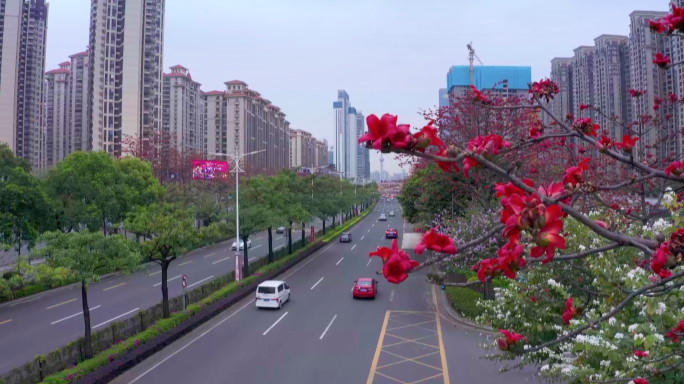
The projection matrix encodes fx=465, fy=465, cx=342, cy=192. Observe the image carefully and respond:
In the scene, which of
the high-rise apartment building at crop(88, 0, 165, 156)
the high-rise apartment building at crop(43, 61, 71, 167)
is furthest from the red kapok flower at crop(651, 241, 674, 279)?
the high-rise apartment building at crop(43, 61, 71, 167)

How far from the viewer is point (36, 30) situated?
66375 millimetres

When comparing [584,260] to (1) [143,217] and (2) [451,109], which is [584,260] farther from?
(1) [143,217]

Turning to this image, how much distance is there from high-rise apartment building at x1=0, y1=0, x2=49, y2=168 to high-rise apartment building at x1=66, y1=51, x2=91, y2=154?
6.16m

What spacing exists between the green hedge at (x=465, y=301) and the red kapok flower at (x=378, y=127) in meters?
14.9

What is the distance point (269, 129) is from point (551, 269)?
97.3 metres

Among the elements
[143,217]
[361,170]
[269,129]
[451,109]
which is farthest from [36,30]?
[361,170]

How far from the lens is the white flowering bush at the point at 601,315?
414 cm

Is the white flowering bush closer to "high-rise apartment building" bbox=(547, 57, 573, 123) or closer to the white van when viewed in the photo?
"high-rise apartment building" bbox=(547, 57, 573, 123)

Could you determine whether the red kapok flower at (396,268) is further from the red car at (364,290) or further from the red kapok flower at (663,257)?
the red car at (364,290)

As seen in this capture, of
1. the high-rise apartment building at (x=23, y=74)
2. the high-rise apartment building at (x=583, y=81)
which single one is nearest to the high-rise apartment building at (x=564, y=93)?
the high-rise apartment building at (x=583, y=81)

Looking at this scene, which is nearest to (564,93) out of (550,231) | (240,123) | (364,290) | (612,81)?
(612,81)

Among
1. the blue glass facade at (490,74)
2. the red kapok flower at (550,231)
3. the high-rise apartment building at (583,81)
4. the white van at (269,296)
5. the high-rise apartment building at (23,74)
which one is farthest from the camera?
the high-rise apartment building at (23,74)

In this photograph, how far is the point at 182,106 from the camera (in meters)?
79.1

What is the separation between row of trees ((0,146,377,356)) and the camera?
11.4 meters
